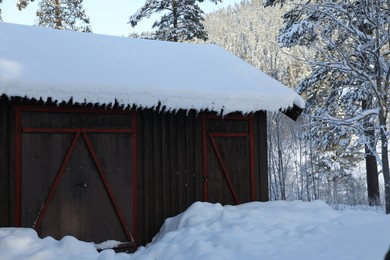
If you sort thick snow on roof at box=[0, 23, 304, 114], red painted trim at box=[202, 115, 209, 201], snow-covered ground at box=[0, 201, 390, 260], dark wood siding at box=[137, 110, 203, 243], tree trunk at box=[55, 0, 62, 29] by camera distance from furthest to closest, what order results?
tree trunk at box=[55, 0, 62, 29] → red painted trim at box=[202, 115, 209, 201] → dark wood siding at box=[137, 110, 203, 243] → thick snow on roof at box=[0, 23, 304, 114] → snow-covered ground at box=[0, 201, 390, 260]

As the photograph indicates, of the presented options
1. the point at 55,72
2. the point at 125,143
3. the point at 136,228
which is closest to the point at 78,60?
the point at 55,72

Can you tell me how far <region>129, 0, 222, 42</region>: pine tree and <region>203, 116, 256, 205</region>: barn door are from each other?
10782 millimetres

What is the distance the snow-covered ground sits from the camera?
17.1 feet

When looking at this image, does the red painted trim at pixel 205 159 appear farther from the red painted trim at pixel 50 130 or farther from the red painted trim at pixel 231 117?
the red painted trim at pixel 50 130

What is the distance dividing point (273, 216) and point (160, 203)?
6.89 feet

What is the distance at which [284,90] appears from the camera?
855 cm

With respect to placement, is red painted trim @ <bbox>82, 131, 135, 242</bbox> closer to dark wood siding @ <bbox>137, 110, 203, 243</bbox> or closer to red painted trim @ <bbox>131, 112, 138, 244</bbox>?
red painted trim @ <bbox>131, 112, 138, 244</bbox>

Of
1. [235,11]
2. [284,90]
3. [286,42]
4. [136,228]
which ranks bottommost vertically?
[136,228]

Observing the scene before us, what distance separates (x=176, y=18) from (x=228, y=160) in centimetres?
1199

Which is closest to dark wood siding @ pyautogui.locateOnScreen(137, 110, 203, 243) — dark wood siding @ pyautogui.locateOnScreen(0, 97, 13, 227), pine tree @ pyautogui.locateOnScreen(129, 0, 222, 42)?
dark wood siding @ pyautogui.locateOnScreen(0, 97, 13, 227)

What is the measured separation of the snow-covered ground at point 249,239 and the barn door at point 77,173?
2.34ft

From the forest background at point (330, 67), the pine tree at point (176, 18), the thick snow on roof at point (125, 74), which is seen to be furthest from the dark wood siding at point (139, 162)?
the pine tree at point (176, 18)

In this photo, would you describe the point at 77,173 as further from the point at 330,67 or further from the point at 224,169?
the point at 330,67

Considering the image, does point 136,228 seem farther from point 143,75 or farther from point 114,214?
point 143,75
